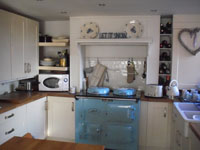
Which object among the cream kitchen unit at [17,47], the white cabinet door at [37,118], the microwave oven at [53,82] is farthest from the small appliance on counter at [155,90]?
the cream kitchen unit at [17,47]

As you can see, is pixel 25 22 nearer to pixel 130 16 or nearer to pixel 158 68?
pixel 130 16

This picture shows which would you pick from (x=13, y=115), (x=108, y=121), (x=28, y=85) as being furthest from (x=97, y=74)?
(x=13, y=115)

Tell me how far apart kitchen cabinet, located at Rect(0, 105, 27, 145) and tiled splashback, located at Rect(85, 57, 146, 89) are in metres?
1.43

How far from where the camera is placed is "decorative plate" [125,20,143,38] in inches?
117

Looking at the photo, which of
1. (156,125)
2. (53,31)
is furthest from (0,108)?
(156,125)

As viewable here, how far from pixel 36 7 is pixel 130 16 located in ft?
4.45

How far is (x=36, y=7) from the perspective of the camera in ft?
8.61

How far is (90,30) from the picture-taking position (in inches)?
121

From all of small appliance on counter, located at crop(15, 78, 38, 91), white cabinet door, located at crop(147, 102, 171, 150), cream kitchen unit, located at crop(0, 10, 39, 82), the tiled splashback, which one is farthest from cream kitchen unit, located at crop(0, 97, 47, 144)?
white cabinet door, located at crop(147, 102, 171, 150)

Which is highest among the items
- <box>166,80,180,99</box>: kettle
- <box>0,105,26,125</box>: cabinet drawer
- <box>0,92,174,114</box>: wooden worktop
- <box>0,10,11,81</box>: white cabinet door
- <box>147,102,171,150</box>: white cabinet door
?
<box>0,10,11,81</box>: white cabinet door

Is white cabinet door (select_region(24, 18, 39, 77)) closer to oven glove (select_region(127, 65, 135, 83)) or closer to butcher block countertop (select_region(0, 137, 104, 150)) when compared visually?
oven glove (select_region(127, 65, 135, 83))

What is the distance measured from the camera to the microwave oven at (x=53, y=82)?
3150mm

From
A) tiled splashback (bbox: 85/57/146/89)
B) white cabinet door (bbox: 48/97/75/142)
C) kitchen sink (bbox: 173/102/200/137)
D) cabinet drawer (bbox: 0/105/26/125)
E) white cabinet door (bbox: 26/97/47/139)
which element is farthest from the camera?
tiled splashback (bbox: 85/57/146/89)

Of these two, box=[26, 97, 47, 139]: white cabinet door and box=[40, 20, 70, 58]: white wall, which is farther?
box=[40, 20, 70, 58]: white wall
